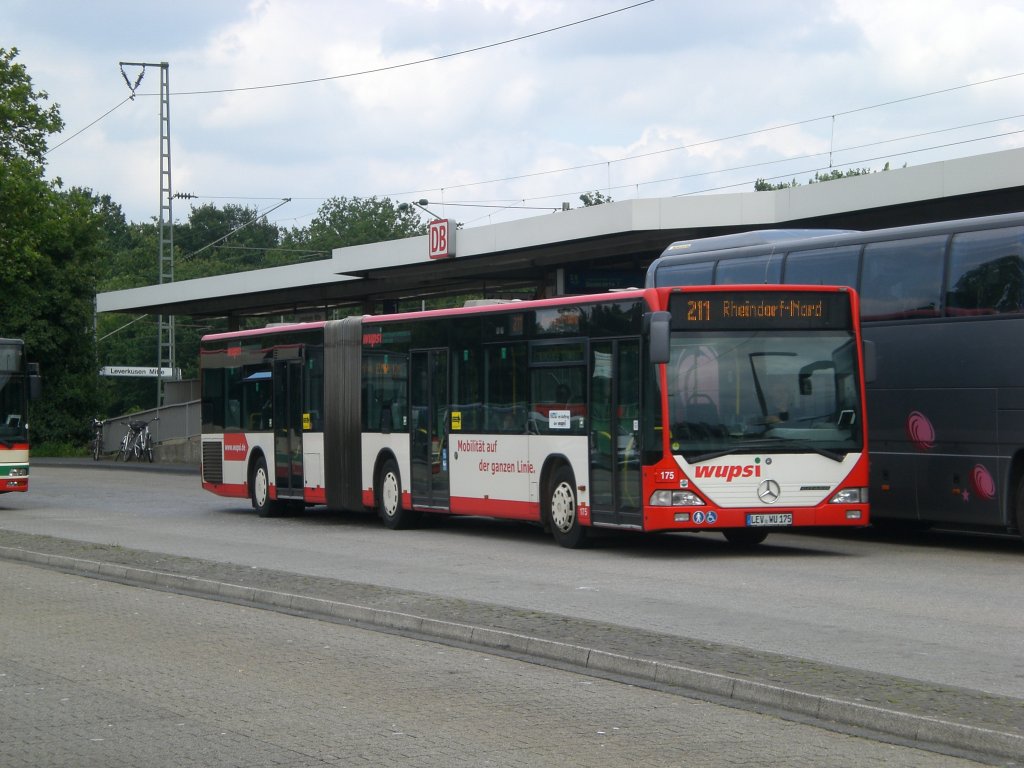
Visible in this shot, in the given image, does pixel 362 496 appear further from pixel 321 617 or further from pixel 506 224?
pixel 506 224

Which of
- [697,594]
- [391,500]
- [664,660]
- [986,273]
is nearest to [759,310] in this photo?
[986,273]

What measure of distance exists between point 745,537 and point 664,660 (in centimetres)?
936

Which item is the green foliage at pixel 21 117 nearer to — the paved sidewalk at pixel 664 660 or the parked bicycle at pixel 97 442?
the parked bicycle at pixel 97 442

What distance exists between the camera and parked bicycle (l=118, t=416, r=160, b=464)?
52.0m

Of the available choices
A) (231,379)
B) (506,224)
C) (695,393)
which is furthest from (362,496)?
(506,224)

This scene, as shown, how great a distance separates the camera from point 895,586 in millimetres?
13555

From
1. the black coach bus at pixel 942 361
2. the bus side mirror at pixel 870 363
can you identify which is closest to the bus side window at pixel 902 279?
the black coach bus at pixel 942 361

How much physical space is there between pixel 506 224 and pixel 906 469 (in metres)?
16.6

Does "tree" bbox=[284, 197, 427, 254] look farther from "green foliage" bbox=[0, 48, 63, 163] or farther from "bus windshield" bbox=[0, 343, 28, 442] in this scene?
"bus windshield" bbox=[0, 343, 28, 442]

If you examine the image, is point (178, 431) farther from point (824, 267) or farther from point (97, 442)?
point (824, 267)

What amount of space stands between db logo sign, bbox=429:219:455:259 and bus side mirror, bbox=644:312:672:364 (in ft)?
61.7

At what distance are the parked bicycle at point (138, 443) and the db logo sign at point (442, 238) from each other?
20.4m

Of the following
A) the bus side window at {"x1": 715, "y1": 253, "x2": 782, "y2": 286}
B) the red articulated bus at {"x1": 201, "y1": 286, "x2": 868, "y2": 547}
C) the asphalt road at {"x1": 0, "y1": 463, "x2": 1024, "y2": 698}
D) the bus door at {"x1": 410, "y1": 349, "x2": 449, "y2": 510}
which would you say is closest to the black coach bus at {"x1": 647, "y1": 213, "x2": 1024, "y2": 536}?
the bus side window at {"x1": 715, "y1": 253, "x2": 782, "y2": 286}

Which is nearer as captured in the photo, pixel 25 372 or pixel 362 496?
pixel 362 496
